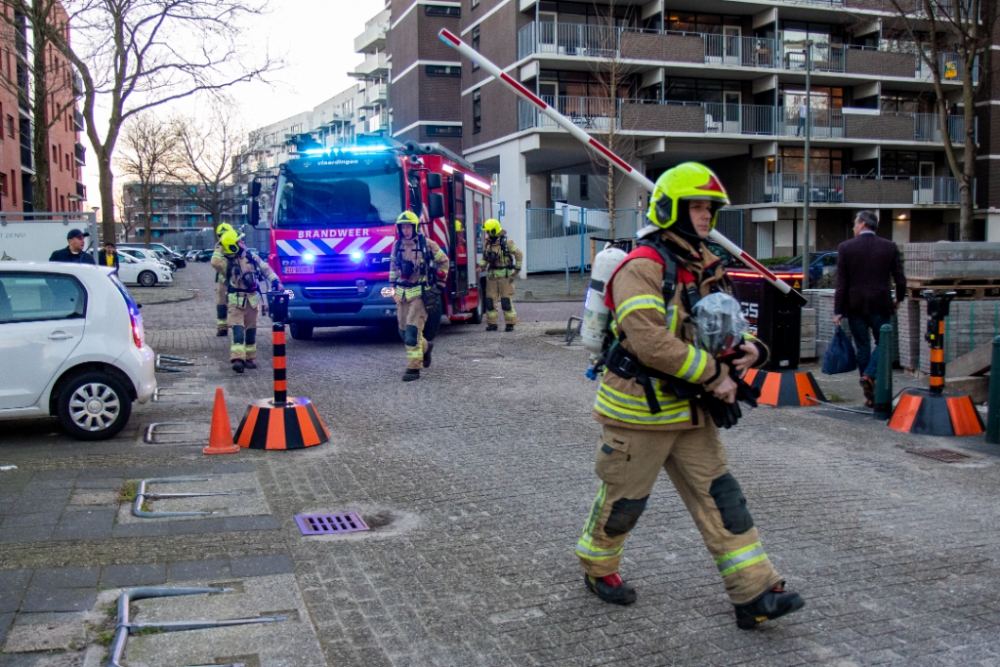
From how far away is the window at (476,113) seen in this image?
135 feet

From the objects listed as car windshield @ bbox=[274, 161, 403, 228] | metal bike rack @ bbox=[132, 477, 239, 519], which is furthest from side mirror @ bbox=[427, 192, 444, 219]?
metal bike rack @ bbox=[132, 477, 239, 519]

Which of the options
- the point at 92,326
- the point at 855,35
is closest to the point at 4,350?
the point at 92,326

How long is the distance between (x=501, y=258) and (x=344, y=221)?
392cm

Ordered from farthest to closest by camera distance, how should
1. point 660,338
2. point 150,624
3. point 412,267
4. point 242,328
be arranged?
1. point 242,328
2. point 412,267
3. point 150,624
4. point 660,338

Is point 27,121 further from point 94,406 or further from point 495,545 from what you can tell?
point 495,545

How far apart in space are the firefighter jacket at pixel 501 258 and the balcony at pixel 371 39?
2130 inches

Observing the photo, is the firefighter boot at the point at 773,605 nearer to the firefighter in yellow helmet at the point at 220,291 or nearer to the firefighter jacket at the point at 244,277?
the firefighter jacket at the point at 244,277

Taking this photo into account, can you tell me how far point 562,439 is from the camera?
7812 mm

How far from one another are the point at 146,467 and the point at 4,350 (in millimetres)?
1662

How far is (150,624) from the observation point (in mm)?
3896

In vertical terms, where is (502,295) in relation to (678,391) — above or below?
below

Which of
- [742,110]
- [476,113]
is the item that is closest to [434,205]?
[742,110]

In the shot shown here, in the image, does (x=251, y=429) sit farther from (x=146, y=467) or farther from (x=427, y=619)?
(x=427, y=619)

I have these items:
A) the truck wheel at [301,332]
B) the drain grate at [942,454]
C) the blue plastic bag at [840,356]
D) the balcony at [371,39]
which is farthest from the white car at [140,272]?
the balcony at [371,39]
